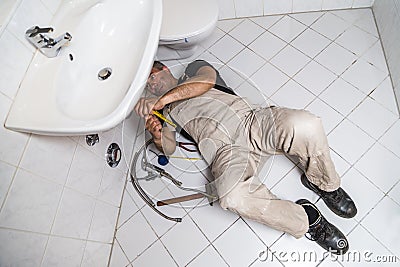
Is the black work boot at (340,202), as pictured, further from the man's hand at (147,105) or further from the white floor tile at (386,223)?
the man's hand at (147,105)

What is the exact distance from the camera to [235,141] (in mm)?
1170

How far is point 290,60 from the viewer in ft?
5.55

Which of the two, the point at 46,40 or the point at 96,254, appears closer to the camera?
the point at 46,40

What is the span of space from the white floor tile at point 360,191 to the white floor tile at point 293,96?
0.37 metres

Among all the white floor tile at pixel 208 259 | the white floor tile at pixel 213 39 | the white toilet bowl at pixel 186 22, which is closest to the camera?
the white floor tile at pixel 208 259

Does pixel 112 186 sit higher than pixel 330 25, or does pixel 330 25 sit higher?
pixel 330 25

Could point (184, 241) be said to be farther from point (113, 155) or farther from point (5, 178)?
point (5, 178)

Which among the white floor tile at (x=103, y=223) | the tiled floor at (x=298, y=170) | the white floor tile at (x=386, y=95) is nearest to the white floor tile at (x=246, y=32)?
the tiled floor at (x=298, y=170)

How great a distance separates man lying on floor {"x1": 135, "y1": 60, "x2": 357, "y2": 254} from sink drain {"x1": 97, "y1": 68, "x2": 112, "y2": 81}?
5.9 inches

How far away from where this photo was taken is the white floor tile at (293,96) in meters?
1.55

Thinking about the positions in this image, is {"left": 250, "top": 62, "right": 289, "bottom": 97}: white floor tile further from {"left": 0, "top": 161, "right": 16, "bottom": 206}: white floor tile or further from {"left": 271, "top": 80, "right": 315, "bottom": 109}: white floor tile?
{"left": 0, "top": 161, "right": 16, "bottom": 206}: white floor tile

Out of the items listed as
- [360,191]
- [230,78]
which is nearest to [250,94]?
[230,78]

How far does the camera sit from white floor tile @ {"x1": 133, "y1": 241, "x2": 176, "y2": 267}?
1.32m

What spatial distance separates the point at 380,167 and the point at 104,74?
3.61 feet
